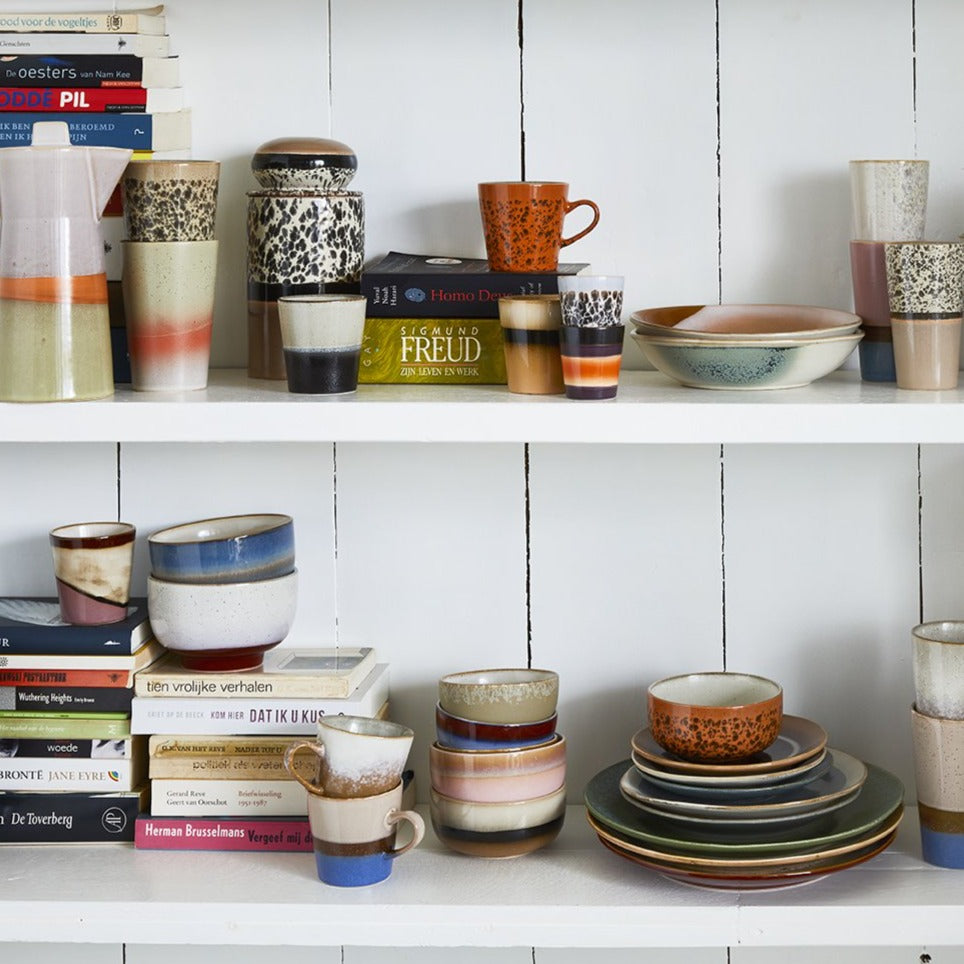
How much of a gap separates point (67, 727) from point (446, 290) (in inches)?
19.3

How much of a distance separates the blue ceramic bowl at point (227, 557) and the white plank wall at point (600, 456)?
9 cm

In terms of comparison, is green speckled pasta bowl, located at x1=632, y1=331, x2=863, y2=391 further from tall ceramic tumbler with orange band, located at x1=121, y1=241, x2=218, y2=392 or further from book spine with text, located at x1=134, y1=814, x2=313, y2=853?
book spine with text, located at x1=134, y1=814, x2=313, y2=853

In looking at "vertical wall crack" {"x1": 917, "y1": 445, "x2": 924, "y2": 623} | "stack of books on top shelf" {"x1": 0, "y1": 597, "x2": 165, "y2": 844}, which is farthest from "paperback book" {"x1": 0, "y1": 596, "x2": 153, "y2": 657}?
"vertical wall crack" {"x1": 917, "y1": 445, "x2": 924, "y2": 623}

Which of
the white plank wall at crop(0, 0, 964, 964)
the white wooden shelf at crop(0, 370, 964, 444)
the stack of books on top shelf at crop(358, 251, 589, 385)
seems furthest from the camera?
the white plank wall at crop(0, 0, 964, 964)

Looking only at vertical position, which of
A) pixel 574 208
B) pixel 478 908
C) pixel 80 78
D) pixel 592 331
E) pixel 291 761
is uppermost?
pixel 80 78

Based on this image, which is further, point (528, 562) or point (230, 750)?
point (528, 562)

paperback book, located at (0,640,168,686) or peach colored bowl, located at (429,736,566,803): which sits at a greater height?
paperback book, located at (0,640,168,686)

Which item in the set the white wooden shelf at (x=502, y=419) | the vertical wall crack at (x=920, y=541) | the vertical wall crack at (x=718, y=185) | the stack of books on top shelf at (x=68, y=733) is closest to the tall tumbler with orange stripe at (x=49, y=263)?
the white wooden shelf at (x=502, y=419)

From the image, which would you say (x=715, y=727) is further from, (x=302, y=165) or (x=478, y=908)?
(x=302, y=165)

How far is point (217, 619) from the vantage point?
1.19 metres

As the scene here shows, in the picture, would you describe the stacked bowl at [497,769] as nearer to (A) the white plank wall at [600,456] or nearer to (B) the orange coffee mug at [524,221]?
(A) the white plank wall at [600,456]

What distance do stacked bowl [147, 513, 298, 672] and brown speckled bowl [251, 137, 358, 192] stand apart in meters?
0.30

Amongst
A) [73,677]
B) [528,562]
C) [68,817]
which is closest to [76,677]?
[73,677]

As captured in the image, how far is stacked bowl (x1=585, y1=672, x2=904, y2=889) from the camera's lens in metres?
1.10
